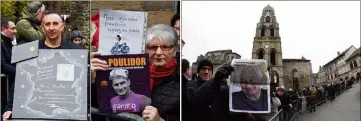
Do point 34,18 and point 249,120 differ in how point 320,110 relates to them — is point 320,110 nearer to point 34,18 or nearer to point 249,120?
point 249,120

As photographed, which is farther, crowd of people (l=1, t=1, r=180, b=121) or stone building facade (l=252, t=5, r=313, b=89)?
crowd of people (l=1, t=1, r=180, b=121)

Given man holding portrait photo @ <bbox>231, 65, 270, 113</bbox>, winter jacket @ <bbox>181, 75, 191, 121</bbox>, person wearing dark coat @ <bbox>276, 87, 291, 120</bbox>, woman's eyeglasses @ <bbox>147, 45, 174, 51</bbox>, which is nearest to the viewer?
man holding portrait photo @ <bbox>231, 65, 270, 113</bbox>

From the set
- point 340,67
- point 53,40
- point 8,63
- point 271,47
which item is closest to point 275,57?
point 271,47

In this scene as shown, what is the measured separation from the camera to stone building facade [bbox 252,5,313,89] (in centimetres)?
883

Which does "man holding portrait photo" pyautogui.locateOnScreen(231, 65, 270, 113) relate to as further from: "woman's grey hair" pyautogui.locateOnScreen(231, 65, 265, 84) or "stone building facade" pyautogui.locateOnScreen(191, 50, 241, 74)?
"stone building facade" pyautogui.locateOnScreen(191, 50, 241, 74)

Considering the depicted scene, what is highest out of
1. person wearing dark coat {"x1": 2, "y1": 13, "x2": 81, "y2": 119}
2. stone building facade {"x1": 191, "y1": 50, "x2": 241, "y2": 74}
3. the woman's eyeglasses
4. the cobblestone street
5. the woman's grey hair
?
person wearing dark coat {"x1": 2, "y1": 13, "x2": 81, "y2": 119}

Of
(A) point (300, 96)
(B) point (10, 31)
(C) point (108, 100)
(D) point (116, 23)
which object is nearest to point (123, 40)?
(D) point (116, 23)

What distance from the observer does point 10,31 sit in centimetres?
952

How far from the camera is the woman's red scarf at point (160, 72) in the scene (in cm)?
906

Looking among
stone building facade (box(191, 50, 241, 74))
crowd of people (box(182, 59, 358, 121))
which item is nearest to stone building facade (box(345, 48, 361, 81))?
crowd of people (box(182, 59, 358, 121))

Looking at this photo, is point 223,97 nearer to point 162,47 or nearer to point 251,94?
point 251,94

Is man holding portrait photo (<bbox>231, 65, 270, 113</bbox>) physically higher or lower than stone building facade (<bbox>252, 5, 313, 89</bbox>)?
lower

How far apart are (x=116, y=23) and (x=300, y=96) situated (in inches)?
112

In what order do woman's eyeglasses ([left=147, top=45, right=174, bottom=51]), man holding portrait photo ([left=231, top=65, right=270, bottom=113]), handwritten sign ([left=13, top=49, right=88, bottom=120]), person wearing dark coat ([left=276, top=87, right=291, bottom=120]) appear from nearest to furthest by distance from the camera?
1. man holding portrait photo ([left=231, top=65, right=270, bottom=113])
2. person wearing dark coat ([left=276, top=87, right=291, bottom=120])
3. woman's eyeglasses ([left=147, top=45, right=174, bottom=51])
4. handwritten sign ([left=13, top=49, right=88, bottom=120])
